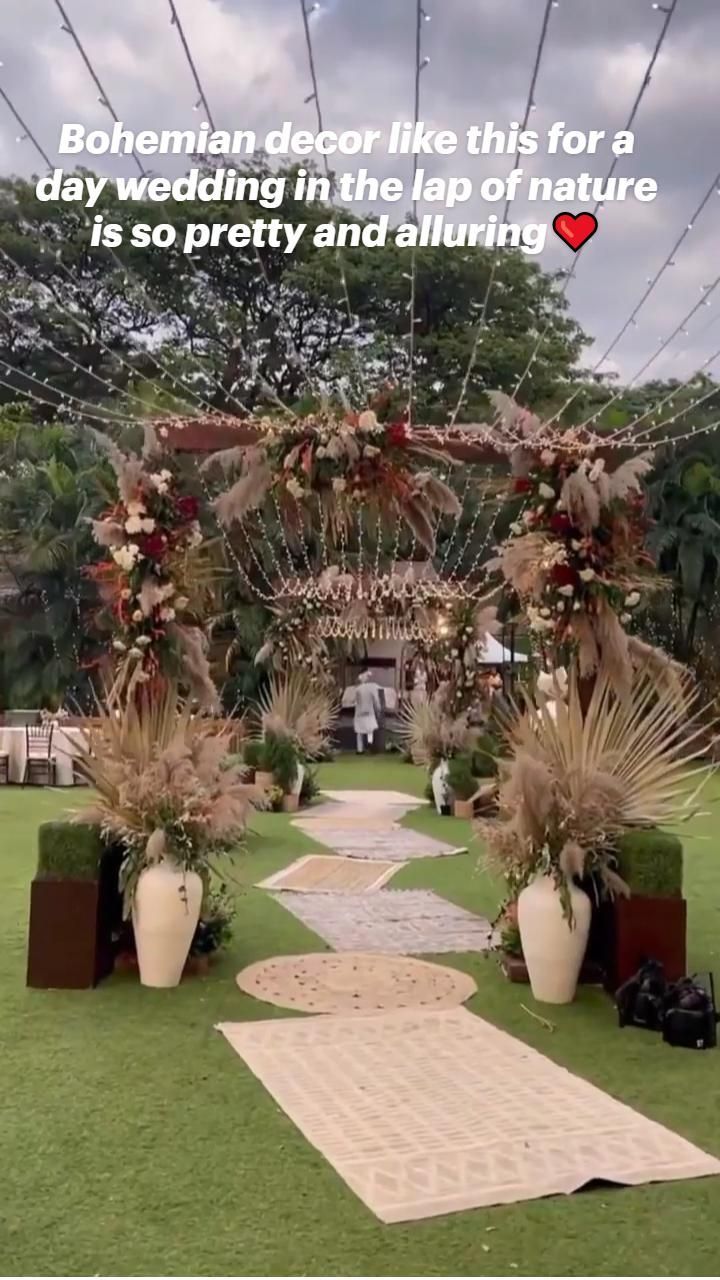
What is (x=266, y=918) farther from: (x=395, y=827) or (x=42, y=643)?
(x=42, y=643)

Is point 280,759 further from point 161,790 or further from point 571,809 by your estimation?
point 571,809

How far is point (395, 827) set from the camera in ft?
→ 36.8

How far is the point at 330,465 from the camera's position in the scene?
22.4 ft

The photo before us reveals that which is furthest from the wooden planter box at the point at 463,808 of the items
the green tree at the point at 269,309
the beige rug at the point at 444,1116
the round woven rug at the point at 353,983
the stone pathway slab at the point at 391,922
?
the green tree at the point at 269,309

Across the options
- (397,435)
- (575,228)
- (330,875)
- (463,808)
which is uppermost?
(575,228)

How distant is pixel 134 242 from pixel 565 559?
18.2 meters

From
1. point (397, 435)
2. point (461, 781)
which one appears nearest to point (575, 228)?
point (397, 435)

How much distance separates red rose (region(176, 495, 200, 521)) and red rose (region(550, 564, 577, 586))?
1889mm

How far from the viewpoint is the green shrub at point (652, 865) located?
5305 mm

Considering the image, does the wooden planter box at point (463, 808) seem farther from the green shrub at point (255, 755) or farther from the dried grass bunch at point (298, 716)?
the green shrub at point (255, 755)

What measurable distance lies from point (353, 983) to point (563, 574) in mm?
2361

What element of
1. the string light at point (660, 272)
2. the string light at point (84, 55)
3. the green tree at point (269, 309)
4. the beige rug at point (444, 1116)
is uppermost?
the green tree at point (269, 309)

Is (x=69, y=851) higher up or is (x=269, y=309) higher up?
(x=269, y=309)

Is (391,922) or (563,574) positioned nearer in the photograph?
(563,574)
